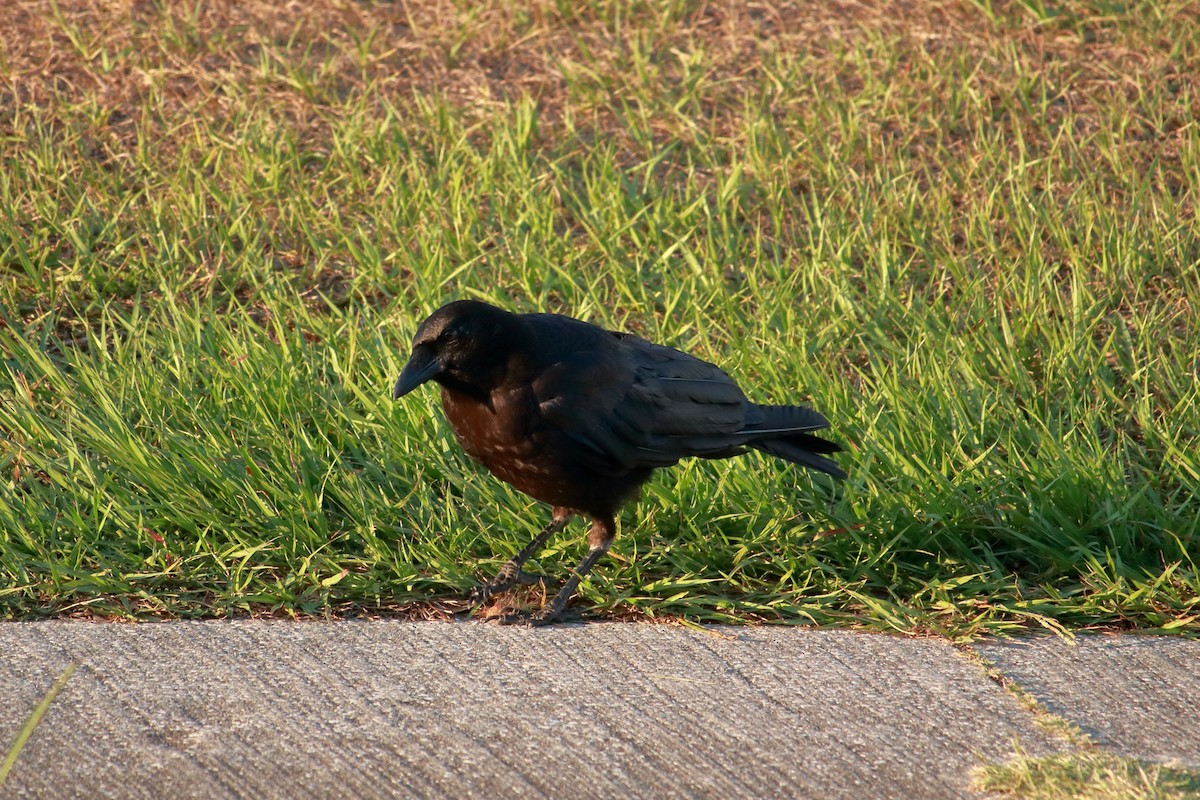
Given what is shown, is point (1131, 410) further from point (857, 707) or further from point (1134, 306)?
point (857, 707)

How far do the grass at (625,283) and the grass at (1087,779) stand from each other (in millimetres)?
780

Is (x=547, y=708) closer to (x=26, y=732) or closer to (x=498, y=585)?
(x=498, y=585)

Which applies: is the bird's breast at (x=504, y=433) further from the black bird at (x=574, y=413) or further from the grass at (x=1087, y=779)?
the grass at (x=1087, y=779)

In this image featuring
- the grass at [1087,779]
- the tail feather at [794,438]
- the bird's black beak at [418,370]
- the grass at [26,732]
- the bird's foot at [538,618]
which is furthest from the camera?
the tail feather at [794,438]

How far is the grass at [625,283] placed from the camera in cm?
374

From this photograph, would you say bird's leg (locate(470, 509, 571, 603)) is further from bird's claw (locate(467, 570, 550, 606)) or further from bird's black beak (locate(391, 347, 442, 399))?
bird's black beak (locate(391, 347, 442, 399))

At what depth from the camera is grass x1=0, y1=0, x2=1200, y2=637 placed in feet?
12.3

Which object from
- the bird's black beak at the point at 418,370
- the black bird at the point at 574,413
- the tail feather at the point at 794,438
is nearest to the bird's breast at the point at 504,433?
the black bird at the point at 574,413

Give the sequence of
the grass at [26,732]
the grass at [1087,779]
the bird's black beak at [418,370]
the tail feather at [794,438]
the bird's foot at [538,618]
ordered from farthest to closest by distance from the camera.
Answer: the tail feather at [794,438]
the bird's foot at [538,618]
the bird's black beak at [418,370]
the grass at [1087,779]
the grass at [26,732]

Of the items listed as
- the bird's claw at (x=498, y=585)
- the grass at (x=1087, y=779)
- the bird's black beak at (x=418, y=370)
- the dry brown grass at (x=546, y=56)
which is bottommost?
the bird's claw at (x=498, y=585)

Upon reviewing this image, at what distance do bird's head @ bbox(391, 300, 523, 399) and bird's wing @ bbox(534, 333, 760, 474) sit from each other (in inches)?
5.0

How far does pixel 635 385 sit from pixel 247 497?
116 cm

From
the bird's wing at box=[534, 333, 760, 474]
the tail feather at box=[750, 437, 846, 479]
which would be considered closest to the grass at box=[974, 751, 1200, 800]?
the tail feather at box=[750, 437, 846, 479]

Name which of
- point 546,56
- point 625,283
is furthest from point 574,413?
point 546,56
